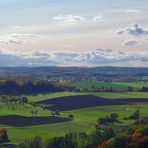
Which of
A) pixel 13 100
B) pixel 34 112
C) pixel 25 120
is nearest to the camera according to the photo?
pixel 25 120

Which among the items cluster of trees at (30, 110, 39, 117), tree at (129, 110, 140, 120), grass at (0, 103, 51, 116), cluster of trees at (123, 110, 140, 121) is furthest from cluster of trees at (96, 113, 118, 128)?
cluster of trees at (30, 110, 39, 117)

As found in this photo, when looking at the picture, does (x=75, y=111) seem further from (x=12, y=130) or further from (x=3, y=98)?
(x=12, y=130)

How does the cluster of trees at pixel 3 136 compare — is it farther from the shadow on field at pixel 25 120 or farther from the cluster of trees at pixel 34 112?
the cluster of trees at pixel 34 112

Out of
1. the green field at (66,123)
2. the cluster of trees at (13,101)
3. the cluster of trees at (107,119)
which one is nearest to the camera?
the green field at (66,123)

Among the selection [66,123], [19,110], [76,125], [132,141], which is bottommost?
[76,125]

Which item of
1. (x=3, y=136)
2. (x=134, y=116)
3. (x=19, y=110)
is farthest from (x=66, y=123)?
(x=3, y=136)

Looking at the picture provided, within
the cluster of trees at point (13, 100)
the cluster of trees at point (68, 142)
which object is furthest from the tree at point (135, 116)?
the cluster of trees at point (68, 142)

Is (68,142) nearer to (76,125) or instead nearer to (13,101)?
(76,125)

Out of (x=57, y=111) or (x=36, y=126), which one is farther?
(x=57, y=111)

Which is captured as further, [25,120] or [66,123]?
[25,120]

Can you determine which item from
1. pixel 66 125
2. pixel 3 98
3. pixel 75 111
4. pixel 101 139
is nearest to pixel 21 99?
pixel 3 98

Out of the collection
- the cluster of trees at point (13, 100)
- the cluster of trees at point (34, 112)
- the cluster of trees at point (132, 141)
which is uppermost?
the cluster of trees at point (13, 100)
